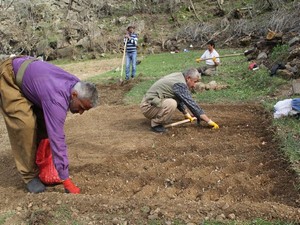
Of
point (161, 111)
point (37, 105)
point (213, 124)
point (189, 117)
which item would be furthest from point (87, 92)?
point (189, 117)

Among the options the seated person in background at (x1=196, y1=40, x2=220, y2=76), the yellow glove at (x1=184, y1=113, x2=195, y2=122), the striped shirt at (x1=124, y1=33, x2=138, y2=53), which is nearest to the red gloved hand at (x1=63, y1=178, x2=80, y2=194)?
the yellow glove at (x1=184, y1=113, x2=195, y2=122)

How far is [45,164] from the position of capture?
408 cm

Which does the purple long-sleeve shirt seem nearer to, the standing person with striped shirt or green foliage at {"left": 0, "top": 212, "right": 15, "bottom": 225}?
green foliage at {"left": 0, "top": 212, "right": 15, "bottom": 225}

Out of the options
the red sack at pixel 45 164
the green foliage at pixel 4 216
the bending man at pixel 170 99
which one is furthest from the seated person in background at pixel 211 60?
the green foliage at pixel 4 216

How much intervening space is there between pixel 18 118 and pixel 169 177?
1.75 meters

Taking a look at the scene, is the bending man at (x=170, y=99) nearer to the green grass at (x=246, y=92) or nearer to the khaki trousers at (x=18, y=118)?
the green grass at (x=246, y=92)

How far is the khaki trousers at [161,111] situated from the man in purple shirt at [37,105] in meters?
2.07

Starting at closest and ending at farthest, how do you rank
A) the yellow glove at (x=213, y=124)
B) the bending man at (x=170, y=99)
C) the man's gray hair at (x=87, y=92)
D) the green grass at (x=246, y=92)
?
1. the man's gray hair at (x=87, y=92)
2. the green grass at (x=246, y=92)
3. the bending man at (x=170, y=99)
4. the yellow glove at (x=213, y=124)

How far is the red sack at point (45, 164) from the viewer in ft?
13.2

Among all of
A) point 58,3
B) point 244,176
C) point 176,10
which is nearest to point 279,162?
point 244,176

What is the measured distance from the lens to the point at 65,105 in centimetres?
357

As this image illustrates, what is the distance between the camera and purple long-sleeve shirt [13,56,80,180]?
11.5ft

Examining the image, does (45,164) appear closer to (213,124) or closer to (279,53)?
(213,124)

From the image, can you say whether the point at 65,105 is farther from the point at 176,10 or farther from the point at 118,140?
the point at 176,10
